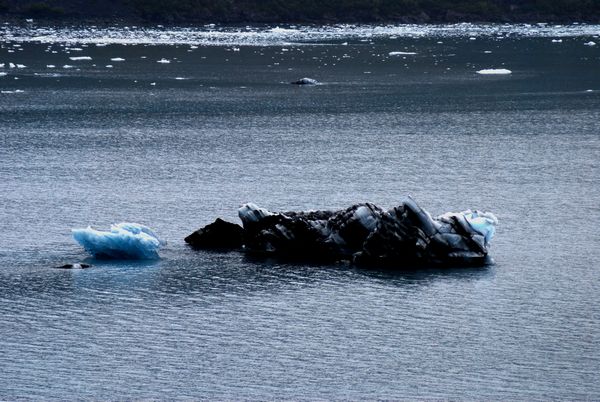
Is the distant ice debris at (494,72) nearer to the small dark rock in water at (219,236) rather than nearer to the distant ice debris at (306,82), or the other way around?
the distant ice debris at (306,82)

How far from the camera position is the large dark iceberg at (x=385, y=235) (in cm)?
1888

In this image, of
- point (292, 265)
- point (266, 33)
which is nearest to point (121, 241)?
point (292, 265)

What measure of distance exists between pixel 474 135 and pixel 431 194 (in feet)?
38.6

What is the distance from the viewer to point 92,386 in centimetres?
1390

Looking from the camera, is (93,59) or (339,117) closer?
(339,117)

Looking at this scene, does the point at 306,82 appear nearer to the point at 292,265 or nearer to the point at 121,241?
the point at 121,241

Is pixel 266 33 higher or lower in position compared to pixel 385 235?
lower

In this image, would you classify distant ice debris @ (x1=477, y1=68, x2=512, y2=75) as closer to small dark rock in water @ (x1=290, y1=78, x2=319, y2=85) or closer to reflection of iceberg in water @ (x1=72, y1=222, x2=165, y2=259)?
small dark rock in water @ (x1=290, y1=78, x2=319, y2=85)

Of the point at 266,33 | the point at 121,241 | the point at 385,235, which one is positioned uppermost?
the point at 385,235

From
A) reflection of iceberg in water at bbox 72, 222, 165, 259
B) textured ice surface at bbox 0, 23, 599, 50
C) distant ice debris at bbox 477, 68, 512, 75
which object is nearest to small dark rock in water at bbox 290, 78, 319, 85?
distant ice debris at bbox 477, 68, 512, 75

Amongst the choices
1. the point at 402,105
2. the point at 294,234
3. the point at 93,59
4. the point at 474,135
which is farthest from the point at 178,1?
the point at 294,234

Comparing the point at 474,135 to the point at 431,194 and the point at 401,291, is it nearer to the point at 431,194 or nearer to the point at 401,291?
the point at 431,194

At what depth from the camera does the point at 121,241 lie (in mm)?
19391

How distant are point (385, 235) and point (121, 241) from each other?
394 cm
